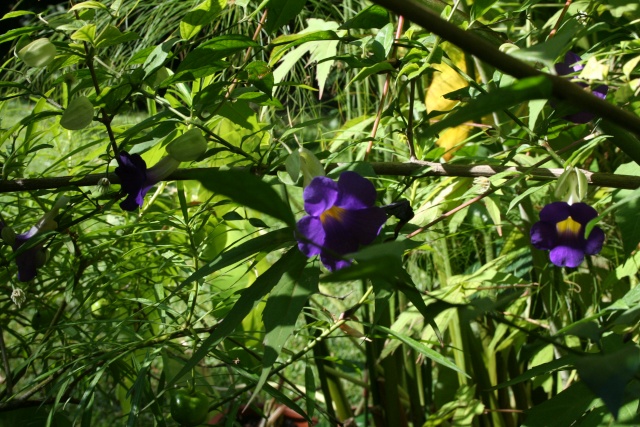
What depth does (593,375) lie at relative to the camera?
0.82 ft

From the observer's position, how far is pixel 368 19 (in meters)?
0.53

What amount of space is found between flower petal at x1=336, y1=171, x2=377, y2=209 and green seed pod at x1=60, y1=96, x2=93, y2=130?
0.20 m

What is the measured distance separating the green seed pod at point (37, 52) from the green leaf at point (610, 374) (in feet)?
1.33

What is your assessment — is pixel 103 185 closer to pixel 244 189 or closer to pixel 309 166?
pixel 309 166

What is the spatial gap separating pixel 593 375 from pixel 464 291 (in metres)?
0.72

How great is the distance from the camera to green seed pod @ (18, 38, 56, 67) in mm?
492

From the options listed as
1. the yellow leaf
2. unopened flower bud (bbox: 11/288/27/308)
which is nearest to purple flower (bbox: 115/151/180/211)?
unopened flower bud (bbox: 11/288/27/308)

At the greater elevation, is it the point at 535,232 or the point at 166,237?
the point at 166,237

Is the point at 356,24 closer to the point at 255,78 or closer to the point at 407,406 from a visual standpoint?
the point at 255,78

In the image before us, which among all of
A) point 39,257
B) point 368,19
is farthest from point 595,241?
point 39,257

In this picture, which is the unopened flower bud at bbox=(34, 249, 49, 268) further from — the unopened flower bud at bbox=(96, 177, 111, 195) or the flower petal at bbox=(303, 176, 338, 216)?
the flower petal at bbox=(303, 176, 338, 216)

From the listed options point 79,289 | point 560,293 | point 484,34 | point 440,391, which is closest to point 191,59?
point 484,34

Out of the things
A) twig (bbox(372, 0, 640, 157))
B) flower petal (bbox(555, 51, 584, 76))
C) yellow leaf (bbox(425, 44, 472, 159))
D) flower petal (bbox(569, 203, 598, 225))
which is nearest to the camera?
twig (bbox(372, 0, 640, 157))

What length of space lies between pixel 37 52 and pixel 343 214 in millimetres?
248
